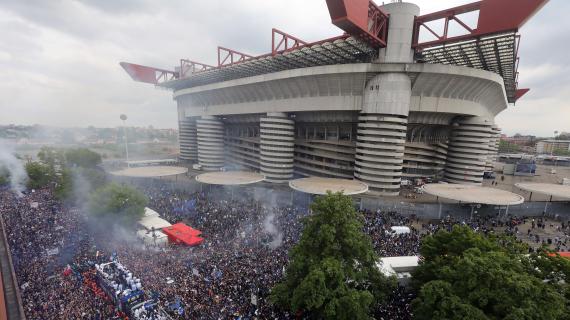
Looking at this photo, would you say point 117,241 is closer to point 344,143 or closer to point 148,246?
point 148,246

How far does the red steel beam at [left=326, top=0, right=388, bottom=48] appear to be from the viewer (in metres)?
24.6

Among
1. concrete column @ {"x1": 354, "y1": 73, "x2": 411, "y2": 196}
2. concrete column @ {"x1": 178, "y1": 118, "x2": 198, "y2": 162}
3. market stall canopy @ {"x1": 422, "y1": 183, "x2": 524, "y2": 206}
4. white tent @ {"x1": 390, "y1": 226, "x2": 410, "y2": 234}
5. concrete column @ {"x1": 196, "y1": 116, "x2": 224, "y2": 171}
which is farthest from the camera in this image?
concrete column @ {"x1": 178, "y1": 118, "x2": 198, "y2": 162}

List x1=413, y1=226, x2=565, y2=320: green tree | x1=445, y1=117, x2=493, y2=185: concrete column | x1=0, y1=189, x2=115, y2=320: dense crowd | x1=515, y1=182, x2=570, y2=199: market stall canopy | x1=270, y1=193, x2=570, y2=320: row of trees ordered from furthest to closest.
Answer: x1=445, y1=117, x2=493, y2=185: concrete column, x1=515, y1=182, x2=570, y2=199: market stall canopy, x1=0, y1=189, x2=115, y2=320: dense crowd, x1=270, y1=193, x2=570, y2=320: row of trees, x1=413, y1=226, x2=565, y2=320: green tree

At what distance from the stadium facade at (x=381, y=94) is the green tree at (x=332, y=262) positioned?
68.7 ft

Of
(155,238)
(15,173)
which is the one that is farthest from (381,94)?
(15,173)

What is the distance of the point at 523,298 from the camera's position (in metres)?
9.09

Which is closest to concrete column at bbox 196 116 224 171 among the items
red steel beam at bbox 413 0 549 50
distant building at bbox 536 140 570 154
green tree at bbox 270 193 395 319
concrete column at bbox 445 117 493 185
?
red steel beam at bbox 413 0 549 50

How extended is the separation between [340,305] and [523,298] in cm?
672

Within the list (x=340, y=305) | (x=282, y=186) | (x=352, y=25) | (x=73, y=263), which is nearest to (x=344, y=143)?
(x=282, y=186)

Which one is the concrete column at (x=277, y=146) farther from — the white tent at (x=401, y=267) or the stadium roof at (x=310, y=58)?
the white tent at (x=401, y=267)

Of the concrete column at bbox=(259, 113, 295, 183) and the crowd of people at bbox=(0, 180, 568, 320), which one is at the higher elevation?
the concrete column at bbox=(259, 113, 295, 183)

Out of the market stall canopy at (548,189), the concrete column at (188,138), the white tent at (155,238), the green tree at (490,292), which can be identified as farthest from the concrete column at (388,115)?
the concrete column at (188,138)

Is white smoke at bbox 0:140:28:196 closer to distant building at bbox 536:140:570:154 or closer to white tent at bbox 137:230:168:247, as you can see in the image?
white tent at bbox 137:230:168:247

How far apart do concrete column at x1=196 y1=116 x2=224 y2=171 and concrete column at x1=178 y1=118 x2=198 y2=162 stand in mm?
10323
